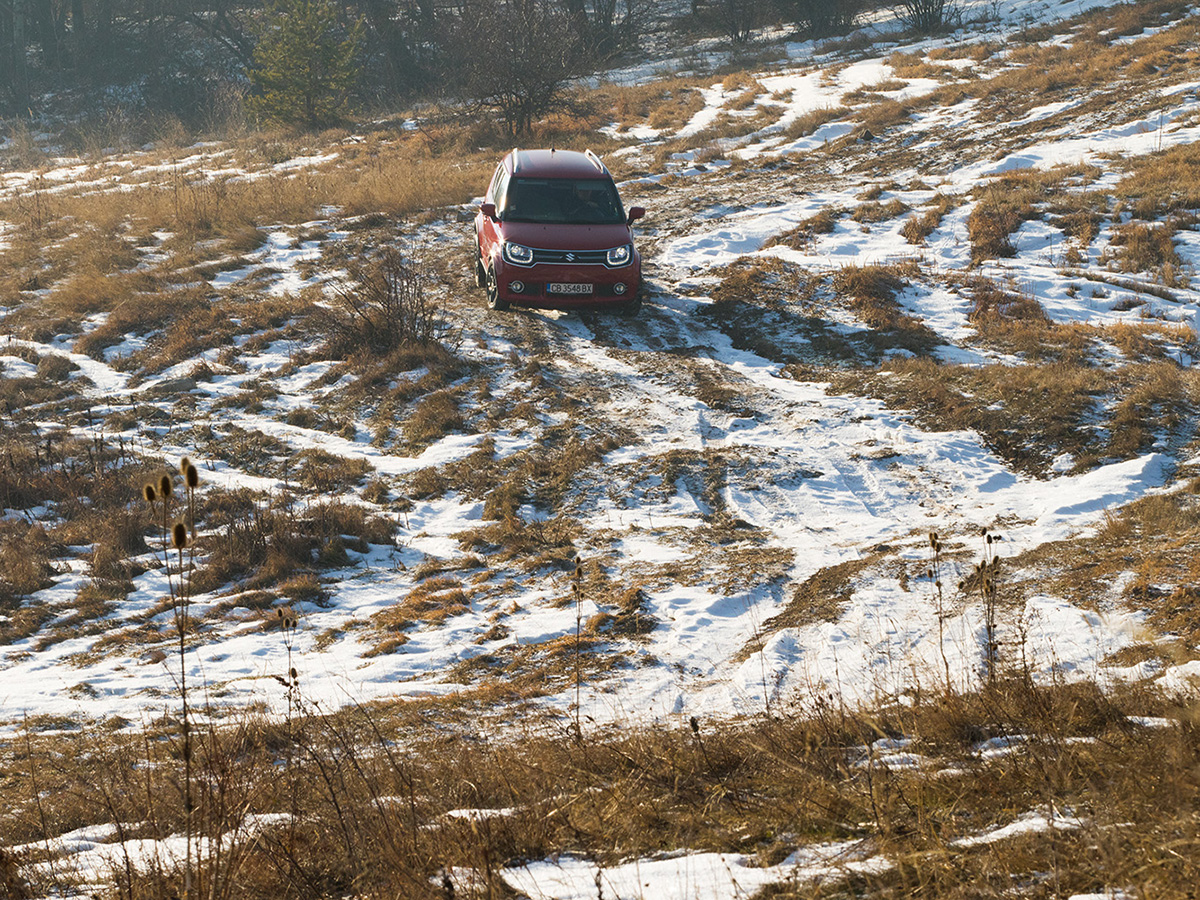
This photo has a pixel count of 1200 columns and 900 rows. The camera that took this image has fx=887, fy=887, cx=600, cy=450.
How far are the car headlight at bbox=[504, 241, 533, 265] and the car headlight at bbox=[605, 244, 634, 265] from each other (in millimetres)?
1067

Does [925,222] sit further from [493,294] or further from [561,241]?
[493,294]

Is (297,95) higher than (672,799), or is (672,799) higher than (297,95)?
(297,95)

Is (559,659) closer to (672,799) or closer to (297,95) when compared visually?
(672,799)

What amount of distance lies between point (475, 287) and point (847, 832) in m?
12.7

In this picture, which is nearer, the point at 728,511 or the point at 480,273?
the point at 728,511

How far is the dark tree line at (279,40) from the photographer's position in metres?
27.6

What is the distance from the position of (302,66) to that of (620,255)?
19733 millimetres

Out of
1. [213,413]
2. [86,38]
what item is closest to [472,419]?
[213,413]

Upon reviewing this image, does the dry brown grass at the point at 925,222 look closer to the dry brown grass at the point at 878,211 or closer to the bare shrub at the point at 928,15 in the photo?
the dry brown grass at the point at 878,211

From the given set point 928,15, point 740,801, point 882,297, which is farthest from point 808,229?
point 928,15

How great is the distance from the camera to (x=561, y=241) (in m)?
12.0

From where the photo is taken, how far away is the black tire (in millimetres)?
12541

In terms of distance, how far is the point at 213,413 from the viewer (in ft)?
35.9

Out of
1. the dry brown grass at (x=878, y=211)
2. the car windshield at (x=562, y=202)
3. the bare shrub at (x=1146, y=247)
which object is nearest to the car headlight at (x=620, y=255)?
the car windshield at (x=562, y=202)
